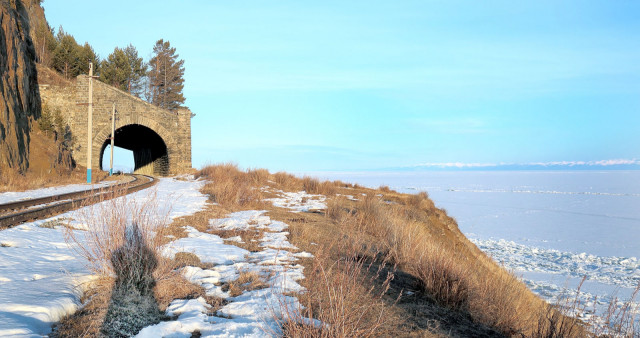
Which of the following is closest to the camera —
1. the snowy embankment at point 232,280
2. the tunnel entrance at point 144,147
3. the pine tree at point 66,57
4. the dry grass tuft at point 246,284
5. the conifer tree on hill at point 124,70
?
the snowy embankment at point 232,280

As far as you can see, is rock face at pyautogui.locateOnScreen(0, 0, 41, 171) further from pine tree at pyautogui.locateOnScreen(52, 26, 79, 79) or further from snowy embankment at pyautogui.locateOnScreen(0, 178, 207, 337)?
pine tree at pyautogui.locateOnScreen(52, 26, 79, 79)

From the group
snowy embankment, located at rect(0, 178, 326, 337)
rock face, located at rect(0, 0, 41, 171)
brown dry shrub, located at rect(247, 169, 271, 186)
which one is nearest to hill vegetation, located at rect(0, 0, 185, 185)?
rock face, located at rect(0, 0, 41, 171)

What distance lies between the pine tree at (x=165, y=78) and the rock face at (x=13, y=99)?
3107cm

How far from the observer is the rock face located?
47.6 feet

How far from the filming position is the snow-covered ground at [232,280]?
3141mm

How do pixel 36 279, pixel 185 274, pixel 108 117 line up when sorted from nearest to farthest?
pixel 36 279 → pixel 185 274 → pixel 108 117

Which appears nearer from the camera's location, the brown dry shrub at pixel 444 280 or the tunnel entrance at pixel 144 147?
the brown dry shrub at pixel 444 280

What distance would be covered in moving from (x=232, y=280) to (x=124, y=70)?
44562 mm

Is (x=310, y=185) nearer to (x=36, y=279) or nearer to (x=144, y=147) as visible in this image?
(x=36, y=279)

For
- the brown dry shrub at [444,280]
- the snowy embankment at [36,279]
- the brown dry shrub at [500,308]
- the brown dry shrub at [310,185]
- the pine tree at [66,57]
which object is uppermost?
the pine tree at [66,57]

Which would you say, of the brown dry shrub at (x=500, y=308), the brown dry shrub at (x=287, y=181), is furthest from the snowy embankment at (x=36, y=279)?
the brown dry shrub at (x=287, y=181)

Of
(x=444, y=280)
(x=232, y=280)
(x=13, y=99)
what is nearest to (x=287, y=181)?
(x=13, y=99)

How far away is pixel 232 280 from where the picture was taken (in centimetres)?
448

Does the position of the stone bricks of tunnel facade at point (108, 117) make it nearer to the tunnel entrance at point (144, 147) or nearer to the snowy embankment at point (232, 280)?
the tunnel entrance at point (144, 147)
